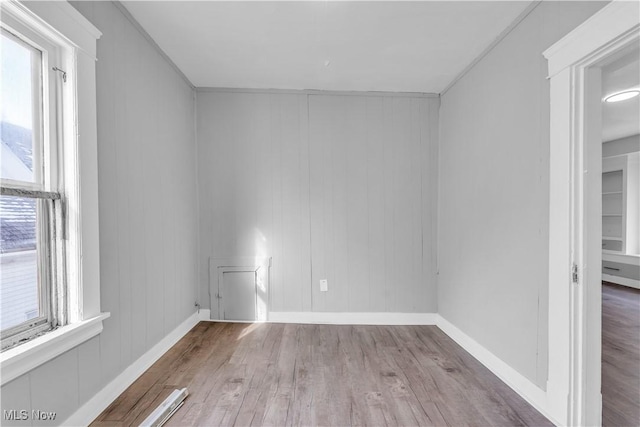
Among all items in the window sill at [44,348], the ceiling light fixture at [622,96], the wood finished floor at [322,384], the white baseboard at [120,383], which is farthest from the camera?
the ceiling light fixture at [622,96]

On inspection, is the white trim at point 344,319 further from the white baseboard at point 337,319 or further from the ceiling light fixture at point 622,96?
the ceiling light fixture at point 622,96

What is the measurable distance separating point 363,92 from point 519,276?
7.15 ft

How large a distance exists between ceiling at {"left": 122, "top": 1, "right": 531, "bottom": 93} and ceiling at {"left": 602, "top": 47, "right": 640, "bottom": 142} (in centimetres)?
65

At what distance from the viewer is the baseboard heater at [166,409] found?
1.42 metres

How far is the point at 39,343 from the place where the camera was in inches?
45.1

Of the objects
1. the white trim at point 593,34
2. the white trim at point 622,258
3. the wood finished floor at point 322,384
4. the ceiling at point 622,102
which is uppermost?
the ceiling at point 622,102

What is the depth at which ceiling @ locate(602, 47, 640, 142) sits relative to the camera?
55.7 inches

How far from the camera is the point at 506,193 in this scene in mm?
1865

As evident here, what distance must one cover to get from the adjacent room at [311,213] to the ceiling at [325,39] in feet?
0.06

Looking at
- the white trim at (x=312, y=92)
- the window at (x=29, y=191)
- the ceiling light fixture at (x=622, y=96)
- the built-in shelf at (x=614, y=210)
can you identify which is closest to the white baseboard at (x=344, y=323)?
the window at (x=29, y=191)

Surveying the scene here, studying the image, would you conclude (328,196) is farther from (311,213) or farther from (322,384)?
(322,384)

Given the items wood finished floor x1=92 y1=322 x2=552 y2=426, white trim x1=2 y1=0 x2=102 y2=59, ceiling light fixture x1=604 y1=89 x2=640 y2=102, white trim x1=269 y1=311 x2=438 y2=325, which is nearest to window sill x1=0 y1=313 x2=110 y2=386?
wood finished floor x1=92 y1=322 x2=552 y2=426

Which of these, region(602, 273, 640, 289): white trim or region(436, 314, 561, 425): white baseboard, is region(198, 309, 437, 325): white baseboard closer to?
region(436, 314, 561, 425): white baseboard

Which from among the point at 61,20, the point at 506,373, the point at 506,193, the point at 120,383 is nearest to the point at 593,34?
the point at 506,193
